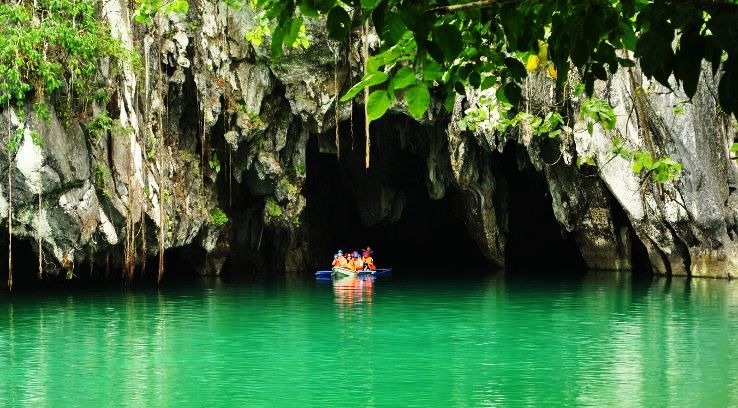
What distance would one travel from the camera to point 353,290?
20766mm

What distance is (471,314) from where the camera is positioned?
15906 mm

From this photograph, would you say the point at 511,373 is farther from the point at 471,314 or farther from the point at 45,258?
the point at 45,258

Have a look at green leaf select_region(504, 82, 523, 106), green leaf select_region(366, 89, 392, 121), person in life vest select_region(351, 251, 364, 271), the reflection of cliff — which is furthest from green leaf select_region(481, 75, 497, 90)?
person in life vest select_region(351, 251, 364, 271)

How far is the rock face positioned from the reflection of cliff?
228 centimetres

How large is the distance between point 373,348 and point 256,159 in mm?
11247

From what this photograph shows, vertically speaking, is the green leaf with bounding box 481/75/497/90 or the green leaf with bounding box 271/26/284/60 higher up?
the green leaf with bounding box 271/26/284/60

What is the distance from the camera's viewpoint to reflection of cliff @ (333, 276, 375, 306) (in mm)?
18453

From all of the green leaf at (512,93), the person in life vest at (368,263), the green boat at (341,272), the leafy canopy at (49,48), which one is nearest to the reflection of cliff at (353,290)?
the green boat at (341,272)

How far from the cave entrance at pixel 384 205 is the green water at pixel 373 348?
6820 mm

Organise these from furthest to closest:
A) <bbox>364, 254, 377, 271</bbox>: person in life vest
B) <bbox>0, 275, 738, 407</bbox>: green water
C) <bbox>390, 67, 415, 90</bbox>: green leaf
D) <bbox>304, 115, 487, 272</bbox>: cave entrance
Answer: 1. <bbox>364, 254, 377, 271</bbox>: person in life vest
2. <bbox>304, 115, 487, 272</bbox>: cave entrance
3. <bbox>0, 275, 738, 407</bbox>: green water
4. <bbox>390, 67, 415, 90</bbox>: green leaf

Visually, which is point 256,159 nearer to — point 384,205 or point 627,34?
point 384,205

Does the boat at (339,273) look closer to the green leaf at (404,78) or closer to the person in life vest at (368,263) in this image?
the person in life vest at (368,263)

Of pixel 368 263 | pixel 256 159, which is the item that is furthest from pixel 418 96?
pixel 368 263

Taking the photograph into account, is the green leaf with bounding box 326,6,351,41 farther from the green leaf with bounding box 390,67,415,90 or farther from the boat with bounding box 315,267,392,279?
the boat with bounding box 315,267,392,279
